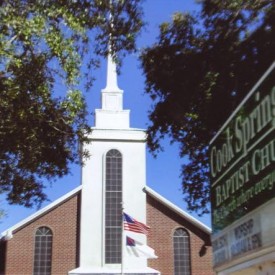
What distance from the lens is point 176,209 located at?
29.4m

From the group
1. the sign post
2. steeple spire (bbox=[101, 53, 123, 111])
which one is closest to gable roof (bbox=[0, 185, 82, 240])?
steeple spire (bbox=[101, 53, 123, 111])

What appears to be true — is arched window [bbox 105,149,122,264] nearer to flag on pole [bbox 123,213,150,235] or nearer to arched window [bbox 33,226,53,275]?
arched window [bbox 33,226,53,275]

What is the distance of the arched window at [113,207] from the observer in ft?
95.6

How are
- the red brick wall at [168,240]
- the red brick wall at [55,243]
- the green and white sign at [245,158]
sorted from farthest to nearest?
the red brick wall at [168,240]
the red brick wall at [55,243]
the green and white sign at [245,158]

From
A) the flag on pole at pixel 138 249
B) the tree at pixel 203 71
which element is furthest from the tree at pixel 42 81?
the flag on pole at pixel 138 249

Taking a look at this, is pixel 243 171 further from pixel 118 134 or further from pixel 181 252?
pixel 118 134

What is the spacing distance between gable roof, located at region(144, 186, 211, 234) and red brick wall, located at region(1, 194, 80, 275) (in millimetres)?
4010

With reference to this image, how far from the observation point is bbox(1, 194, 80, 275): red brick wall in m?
28.3

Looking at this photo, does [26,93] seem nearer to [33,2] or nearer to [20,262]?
[33,2]

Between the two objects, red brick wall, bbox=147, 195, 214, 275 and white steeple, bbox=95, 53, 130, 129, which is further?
white steeple, bbox=95, 53, 130, 129

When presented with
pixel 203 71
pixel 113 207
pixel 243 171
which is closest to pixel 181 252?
pixel 113 207

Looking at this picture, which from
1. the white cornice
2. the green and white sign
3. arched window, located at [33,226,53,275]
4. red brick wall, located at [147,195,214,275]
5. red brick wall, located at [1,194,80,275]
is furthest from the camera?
the white cornice

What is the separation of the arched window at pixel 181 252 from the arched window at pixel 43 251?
21.2ft

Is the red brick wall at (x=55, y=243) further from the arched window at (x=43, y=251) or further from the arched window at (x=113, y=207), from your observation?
the arched window at (x=113, y=207)
